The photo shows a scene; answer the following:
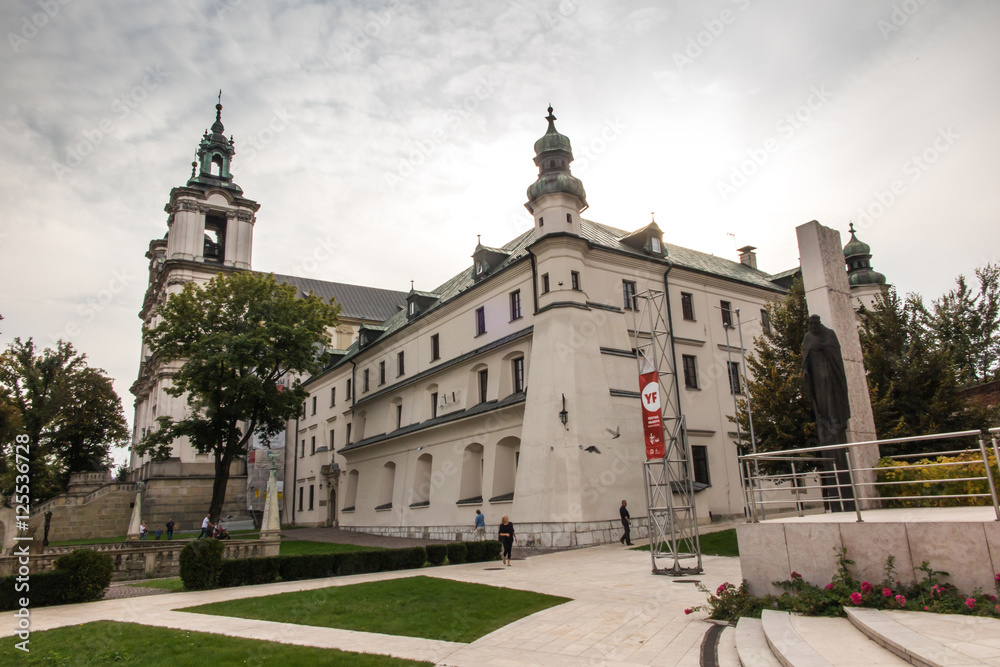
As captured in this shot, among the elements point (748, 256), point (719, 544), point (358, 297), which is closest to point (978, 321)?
point (748, 256)

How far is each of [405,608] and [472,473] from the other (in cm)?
1823

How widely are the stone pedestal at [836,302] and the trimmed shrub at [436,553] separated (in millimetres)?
13037

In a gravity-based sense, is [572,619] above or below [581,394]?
below

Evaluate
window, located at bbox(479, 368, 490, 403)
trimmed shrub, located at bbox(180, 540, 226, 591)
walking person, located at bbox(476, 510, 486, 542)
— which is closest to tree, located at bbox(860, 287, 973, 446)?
walking person, located at bbox(476, 510, 486, 542)

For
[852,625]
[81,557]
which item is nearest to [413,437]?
[81,557]

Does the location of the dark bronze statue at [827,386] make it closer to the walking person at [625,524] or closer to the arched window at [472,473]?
the walking person at [625,524]

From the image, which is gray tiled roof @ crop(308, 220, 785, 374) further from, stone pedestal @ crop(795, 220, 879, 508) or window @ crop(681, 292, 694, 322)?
stone pedestal @ crop(795, 220, 879, 508)

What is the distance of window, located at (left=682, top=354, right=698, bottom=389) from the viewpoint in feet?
95.6

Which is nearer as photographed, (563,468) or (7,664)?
(7,664)

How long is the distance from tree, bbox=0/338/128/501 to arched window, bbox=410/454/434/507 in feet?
90.5

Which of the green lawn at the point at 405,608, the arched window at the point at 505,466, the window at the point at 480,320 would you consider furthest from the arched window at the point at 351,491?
the green lawn at the point at 405,608

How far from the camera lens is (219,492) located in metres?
32.2

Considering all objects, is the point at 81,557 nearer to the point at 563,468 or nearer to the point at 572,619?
the point at 572,619

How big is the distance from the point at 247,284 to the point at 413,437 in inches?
479
